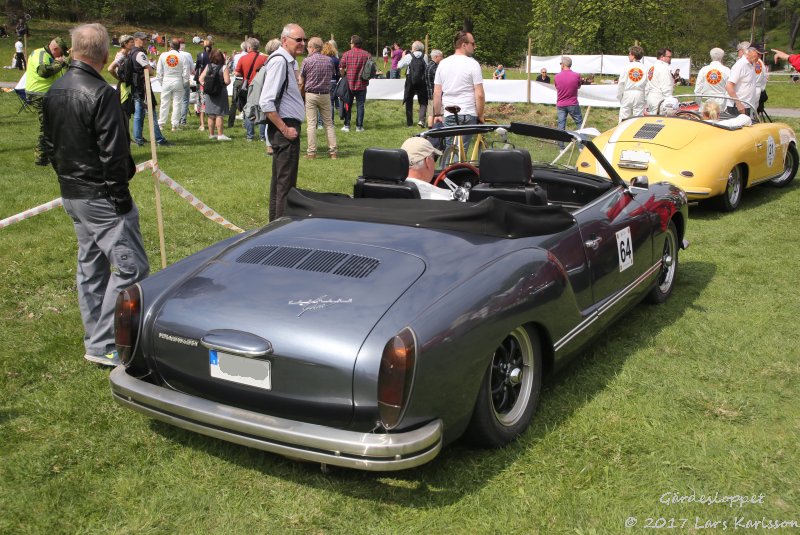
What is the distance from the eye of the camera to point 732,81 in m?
11.5

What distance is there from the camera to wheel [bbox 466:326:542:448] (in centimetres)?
333

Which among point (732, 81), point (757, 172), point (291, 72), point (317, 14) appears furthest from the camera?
point (317, 14)

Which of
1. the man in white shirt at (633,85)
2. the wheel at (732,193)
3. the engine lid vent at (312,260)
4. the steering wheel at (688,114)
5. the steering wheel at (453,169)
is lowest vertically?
the wheel at (732,193)

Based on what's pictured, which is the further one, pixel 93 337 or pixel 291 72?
pixel 291 72

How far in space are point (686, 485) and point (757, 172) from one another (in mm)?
6770

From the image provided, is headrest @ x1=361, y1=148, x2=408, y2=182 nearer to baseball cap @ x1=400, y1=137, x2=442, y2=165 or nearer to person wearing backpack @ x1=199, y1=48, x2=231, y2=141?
baseball cap @ x1=400, y1=137, x2=442, y2=165

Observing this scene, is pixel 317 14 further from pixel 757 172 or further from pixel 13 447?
pixel 13 447

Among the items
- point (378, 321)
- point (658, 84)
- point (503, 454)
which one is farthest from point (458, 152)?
point (658, 84)

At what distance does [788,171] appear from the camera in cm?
1013

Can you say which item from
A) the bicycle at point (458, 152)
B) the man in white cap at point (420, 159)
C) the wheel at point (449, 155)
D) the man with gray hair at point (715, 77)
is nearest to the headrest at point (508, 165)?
the man in white cap at point (420, 159)

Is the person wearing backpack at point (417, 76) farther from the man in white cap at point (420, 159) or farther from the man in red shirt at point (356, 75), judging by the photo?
the man in white cap at point (420, 159)

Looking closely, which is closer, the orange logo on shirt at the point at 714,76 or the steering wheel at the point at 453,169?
the steering wheel at the point at 453,169

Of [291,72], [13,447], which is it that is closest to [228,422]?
[13,447]

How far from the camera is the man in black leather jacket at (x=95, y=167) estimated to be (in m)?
4.20
